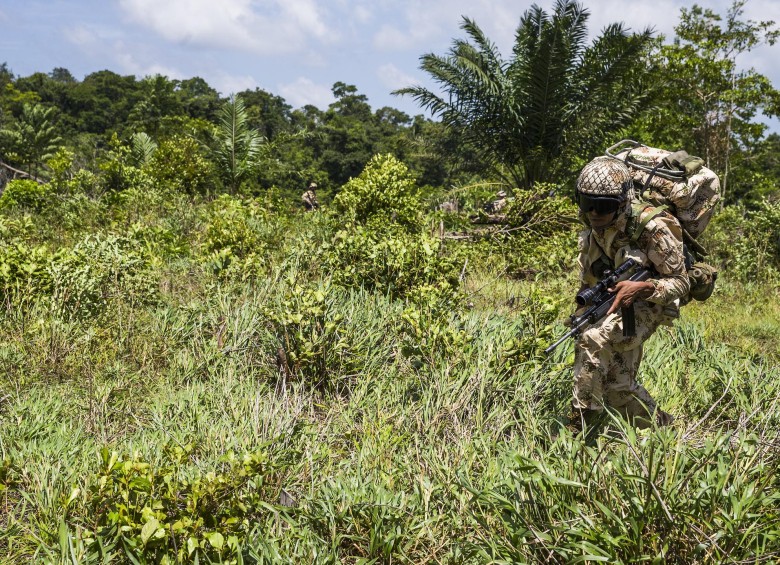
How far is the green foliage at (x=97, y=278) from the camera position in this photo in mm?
5254

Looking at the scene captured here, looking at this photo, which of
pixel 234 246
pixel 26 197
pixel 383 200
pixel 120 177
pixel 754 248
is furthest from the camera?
pixel 120 177

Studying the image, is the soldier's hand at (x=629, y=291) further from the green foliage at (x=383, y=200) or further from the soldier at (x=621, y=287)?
the green foliage at (x=383, y=200)

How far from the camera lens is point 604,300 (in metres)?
3.45

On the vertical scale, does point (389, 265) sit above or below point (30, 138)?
below

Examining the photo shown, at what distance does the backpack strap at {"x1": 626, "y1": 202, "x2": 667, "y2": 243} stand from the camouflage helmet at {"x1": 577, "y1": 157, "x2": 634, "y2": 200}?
0.30 feet

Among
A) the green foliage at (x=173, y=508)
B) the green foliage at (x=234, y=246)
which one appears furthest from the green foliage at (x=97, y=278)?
the green foliage at (x=173, y=508)

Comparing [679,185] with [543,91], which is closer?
[679,185]

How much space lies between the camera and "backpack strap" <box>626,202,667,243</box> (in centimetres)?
327

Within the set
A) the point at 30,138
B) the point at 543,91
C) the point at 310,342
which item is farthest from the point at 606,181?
the point at 30,138

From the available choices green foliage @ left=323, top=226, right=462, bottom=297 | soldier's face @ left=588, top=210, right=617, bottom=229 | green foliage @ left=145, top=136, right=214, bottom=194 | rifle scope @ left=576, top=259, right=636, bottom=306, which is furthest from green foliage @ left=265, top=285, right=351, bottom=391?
green foliage @ left=145, top=136, right=214, bottom=194

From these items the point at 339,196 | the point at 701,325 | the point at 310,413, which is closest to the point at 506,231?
the point at 339,196

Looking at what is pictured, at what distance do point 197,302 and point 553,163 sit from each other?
32.0ft

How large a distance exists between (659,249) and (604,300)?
37 centimetres

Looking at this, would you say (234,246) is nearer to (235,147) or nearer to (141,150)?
(235,147)
